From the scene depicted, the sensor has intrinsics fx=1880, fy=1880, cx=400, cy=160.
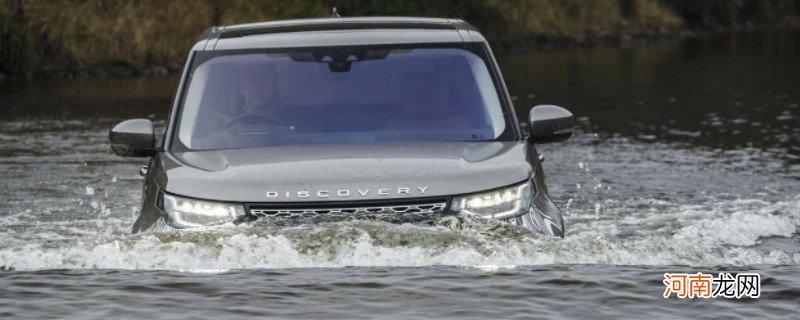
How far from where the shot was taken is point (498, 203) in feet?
26.5

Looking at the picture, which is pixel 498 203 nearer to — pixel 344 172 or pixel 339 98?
pixel 344 172

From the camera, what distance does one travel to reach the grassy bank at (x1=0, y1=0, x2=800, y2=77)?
38844 mm

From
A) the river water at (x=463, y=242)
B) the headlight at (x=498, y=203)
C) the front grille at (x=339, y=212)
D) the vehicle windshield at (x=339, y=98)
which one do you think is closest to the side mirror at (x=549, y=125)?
the vehicle windshield at (x=339, y=98)

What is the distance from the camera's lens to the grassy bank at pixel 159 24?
3884 cm

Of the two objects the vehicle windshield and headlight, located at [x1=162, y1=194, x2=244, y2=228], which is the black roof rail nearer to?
the vehicle windshield

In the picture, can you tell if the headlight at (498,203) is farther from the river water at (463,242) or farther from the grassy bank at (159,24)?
the grassy bank at (159,24)

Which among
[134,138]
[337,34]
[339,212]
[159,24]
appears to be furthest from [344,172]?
[159,24]

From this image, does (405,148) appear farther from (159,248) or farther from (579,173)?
(579,173)

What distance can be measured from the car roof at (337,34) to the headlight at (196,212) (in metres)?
1.44

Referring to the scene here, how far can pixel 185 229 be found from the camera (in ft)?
26.3

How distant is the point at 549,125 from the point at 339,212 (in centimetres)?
165

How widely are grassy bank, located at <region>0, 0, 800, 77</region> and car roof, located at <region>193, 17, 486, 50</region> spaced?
2776 cm

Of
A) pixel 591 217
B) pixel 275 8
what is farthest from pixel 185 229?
pixel 275 8

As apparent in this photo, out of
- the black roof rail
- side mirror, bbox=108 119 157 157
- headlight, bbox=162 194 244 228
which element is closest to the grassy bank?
the black roof rail
